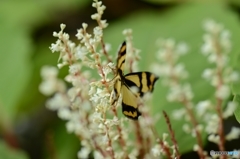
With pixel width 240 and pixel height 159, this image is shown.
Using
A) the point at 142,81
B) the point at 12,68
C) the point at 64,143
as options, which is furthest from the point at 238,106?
the point at 12,68

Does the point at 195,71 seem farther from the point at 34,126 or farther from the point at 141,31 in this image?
the point at 34,126

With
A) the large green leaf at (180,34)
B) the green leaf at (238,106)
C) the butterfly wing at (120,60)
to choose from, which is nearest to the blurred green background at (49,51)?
the large green leaf at (180,34)

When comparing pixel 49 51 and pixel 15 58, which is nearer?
pixel 15 58

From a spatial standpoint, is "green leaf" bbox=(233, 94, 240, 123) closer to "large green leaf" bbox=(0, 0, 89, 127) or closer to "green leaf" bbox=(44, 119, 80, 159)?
"green leaf" bbox=(44, 119, 80, 159)

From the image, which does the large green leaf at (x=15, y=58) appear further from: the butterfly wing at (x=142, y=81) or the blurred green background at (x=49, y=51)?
the butterfly wing at (x=142, y=81)

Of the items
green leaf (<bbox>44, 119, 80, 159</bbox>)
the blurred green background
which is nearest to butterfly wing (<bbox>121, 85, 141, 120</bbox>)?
the blurred green background

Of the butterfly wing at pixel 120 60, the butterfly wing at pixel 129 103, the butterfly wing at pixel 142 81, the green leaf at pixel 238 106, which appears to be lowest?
the green leaf at pixel 238 106

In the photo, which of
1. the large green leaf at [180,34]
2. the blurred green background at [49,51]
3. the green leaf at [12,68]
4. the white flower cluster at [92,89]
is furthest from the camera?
the green leaf at [12,68]

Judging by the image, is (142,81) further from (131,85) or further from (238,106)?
(238,106)
